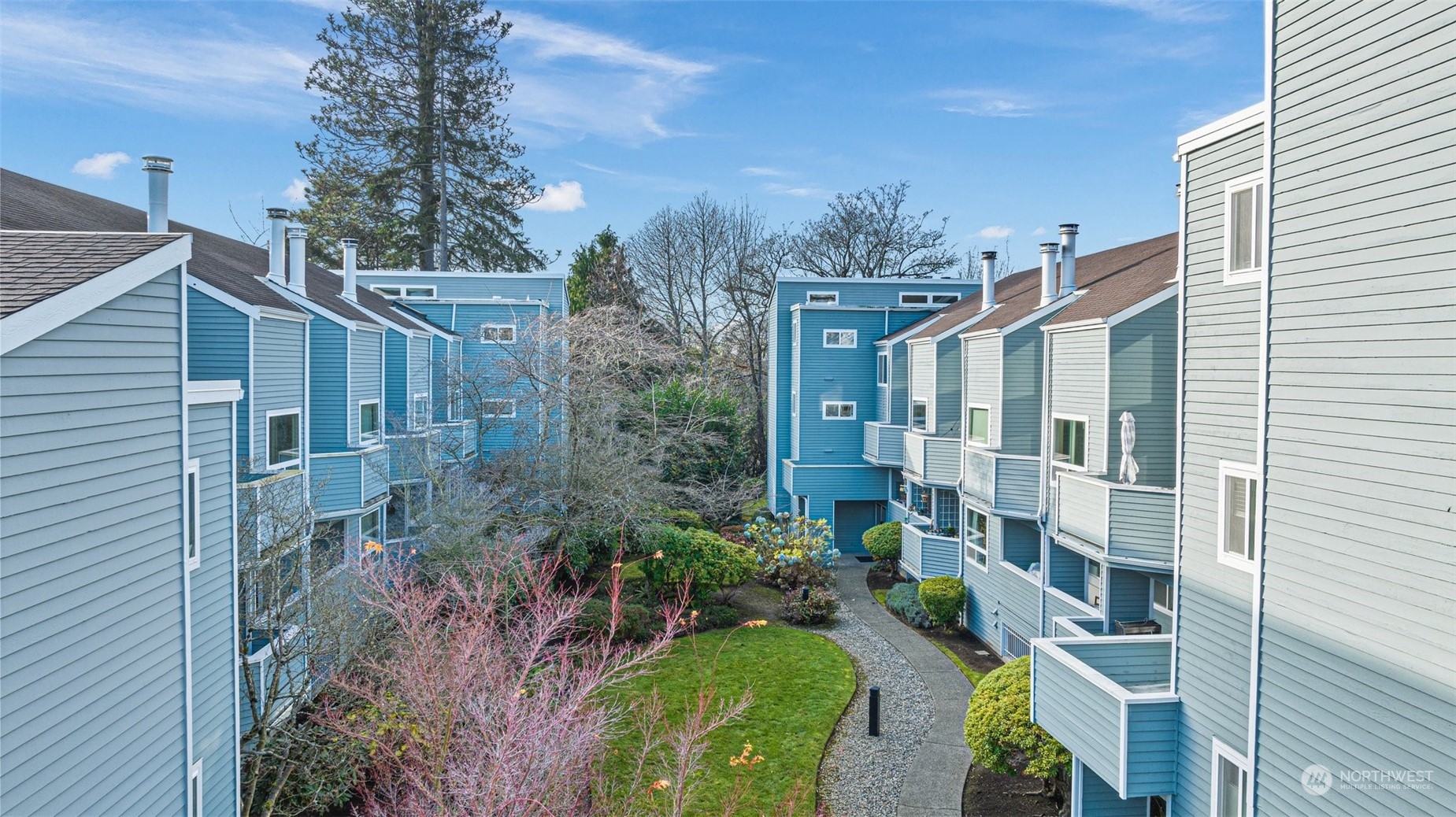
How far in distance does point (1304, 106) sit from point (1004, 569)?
41.0ft

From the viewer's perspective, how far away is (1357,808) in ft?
20.3

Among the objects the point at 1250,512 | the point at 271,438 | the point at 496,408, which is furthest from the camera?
the point at 496,408

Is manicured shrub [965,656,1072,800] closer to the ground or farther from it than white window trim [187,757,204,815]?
closer to the ground

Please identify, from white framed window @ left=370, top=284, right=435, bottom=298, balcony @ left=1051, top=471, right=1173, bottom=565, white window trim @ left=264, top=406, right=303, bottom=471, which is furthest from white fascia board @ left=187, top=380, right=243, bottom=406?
white framed window @ left=370, top=284, right=435, bottom=298

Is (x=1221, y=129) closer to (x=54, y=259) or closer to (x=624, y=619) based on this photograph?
(x=54, y=259)

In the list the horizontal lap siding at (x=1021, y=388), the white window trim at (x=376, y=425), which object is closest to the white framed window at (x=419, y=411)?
the white window trim at (x=376, y=425)

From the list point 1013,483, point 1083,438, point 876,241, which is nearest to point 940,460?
point 1013,483

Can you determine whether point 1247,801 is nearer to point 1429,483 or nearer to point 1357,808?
point 1357,808

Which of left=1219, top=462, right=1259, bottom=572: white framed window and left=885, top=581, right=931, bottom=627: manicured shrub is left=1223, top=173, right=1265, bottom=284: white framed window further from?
left=885, top=581, right=931, bottom=627: manicured shrub

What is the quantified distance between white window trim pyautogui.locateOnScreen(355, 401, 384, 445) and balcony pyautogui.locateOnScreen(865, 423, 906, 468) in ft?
51.5

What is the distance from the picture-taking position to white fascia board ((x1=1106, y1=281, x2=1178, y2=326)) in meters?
13.0

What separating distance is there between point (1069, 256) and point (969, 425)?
478 cm

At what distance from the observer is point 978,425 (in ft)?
64.0

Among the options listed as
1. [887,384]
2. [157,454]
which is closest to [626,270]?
[887,384]
